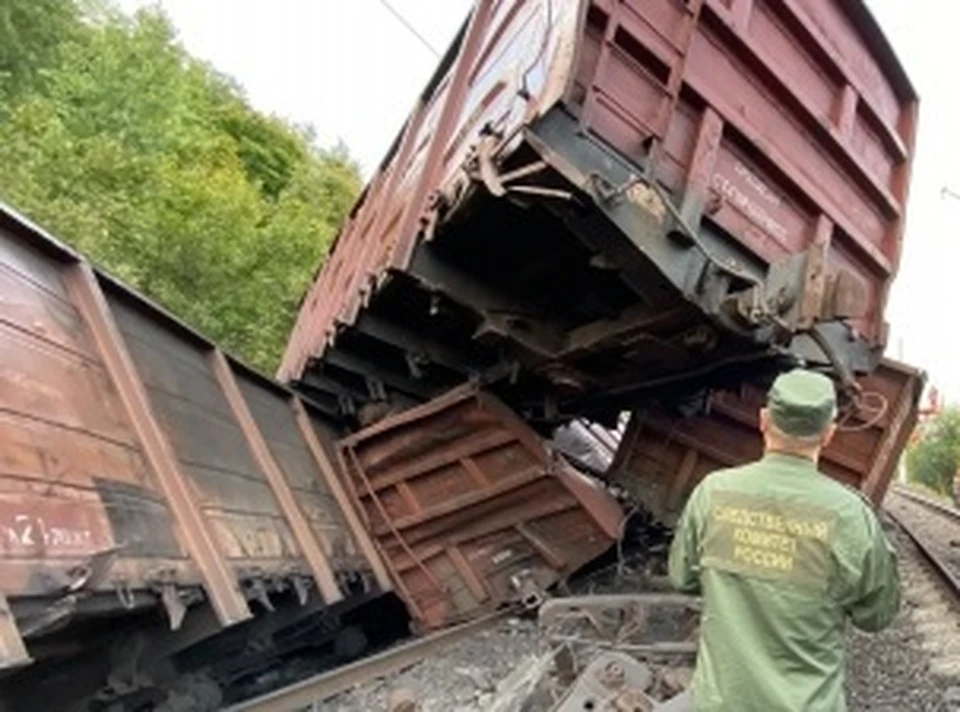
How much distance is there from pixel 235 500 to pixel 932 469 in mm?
35772

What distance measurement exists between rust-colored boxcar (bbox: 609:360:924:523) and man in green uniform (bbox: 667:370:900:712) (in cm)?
419

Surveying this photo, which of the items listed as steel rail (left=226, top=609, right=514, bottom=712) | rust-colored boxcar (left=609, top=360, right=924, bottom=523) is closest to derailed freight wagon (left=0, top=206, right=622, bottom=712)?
steel rail (left=226, top=609, right=514, bottom=712)

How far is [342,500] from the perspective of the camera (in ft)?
22.5

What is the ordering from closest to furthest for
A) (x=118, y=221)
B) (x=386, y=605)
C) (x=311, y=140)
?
(x=386, y=605)
(x=118, y=221)
(x=311, y=140)

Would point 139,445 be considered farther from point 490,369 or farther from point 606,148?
point 490,369

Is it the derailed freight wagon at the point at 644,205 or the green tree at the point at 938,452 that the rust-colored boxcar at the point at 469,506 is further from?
the green tree at the point at 938,452

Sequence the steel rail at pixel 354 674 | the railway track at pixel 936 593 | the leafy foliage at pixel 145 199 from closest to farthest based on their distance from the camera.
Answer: the steel rail at pixel 354 674 → the railway track at pixel 936 593 → the leafy foliage at pixel 145 199

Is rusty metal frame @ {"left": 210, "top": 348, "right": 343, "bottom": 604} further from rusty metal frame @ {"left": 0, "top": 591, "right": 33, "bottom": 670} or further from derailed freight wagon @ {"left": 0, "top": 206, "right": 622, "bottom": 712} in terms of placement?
rusty metal frame @ {"left": 0, "top": 591, "right": 33, "bottom": 670}

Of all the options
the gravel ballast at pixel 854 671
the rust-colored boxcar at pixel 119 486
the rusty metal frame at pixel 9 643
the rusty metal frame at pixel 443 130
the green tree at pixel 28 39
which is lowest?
the gravel ballast at pixel 854 671

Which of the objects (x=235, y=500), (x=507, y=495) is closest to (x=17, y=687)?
(x=235, y=500)

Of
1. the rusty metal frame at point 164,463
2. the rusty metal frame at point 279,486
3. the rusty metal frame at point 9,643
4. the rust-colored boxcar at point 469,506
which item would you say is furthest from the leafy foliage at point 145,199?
the rusty metal frame at point 9,643

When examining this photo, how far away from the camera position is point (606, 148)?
4.10 m

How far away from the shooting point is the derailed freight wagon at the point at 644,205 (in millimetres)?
4105

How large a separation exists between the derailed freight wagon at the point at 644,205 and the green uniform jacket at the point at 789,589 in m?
2.00
